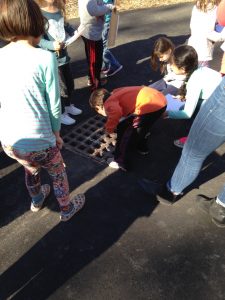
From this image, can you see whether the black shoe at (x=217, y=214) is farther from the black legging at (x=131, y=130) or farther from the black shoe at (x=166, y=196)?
the black legging at (x=131, y=130)

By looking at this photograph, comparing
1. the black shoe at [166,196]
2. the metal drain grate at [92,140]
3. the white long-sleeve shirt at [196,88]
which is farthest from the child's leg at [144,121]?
the black shoe at [166,196]

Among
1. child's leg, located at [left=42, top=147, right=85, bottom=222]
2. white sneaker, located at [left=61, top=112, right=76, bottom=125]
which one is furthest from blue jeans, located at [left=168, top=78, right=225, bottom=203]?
white sneaker, located at [left=61, top=112, right=76, bottom=125]

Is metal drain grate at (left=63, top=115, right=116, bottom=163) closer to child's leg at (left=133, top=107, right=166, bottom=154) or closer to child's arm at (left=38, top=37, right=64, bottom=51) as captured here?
child's leg at (left=133, top=107, right=166, bottom=154)

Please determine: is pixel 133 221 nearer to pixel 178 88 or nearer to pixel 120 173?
pixel 120 173

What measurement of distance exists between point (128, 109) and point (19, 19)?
59.1 inches

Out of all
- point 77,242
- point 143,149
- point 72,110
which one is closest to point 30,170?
point 77,242

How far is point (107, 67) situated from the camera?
5023 mm

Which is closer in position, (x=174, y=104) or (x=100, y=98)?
(x=100, y=98)

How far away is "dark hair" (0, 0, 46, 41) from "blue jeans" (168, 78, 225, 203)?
3.90 feet

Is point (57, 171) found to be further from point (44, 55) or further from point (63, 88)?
point (63, 88)

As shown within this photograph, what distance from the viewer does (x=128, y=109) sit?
10.0 ft

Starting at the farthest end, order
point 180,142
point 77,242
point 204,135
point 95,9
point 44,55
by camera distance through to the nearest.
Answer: point 95,9
point 180,142
point 77,242
point 204,135
point 44,55

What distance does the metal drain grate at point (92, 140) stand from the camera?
3502mm

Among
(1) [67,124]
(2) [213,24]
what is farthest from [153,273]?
(2) [213,24]
